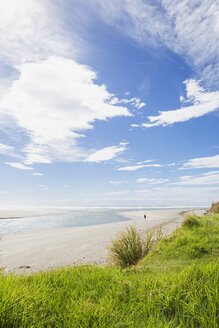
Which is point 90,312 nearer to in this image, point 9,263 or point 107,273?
point 107,273

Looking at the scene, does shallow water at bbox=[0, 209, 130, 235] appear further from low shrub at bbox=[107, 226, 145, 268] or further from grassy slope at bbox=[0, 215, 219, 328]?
grassy slope at bbox=[0, 215, 219, 328]

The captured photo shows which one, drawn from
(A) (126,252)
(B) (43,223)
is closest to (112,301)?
(A) (126,252)

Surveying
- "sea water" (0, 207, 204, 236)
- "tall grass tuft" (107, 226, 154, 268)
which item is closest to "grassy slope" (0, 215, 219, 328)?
"tall grass tuft" (107, 226, 154, 268)

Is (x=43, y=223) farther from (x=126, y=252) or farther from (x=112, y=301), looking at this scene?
(x=112, y=301)

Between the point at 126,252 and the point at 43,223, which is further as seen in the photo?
the point at 43,223

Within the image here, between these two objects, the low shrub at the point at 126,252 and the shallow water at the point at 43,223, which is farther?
the shallow water at the point at 43,223

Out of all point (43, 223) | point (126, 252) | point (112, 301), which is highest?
point (112, 301)

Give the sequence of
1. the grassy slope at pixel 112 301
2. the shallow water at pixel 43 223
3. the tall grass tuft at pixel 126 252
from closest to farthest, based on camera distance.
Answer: the grassy slope at pixel 112 301 → the tall grass tuft at pixel 126 252 → the shallow water at pixel 43 223

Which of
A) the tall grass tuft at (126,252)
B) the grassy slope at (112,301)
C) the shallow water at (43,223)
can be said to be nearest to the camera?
the grassy slope at (112,301)

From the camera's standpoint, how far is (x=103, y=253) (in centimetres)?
1203

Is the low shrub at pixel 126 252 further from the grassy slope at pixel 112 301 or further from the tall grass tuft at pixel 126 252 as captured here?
the grassy slope at pixel 112 301

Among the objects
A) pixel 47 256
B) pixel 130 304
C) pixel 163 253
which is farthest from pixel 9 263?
pixel 130 304

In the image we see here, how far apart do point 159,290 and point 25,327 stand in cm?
191

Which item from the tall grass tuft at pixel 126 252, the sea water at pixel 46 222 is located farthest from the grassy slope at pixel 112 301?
the sea water at pixel 46 222
